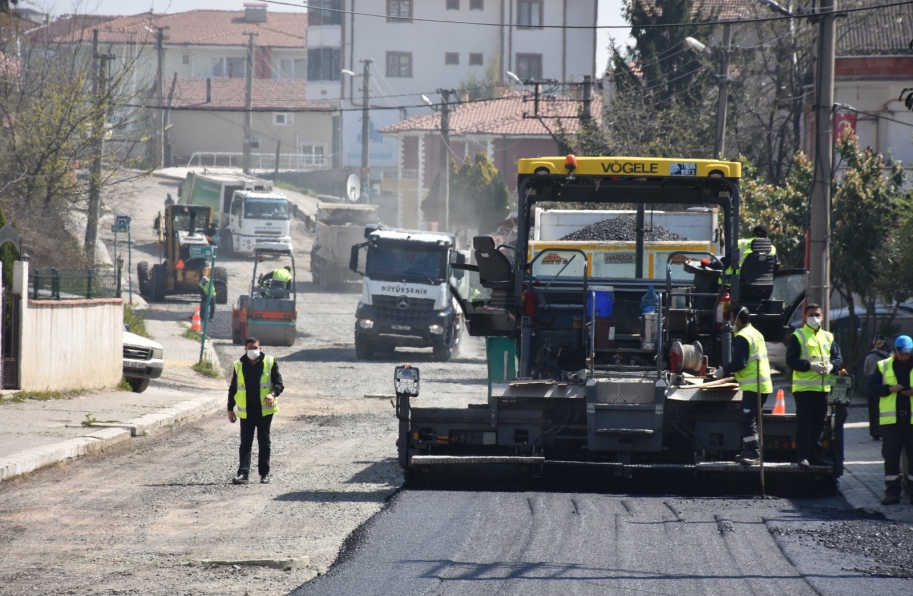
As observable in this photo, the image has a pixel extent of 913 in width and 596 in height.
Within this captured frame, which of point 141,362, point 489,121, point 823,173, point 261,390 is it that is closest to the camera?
point 261,390

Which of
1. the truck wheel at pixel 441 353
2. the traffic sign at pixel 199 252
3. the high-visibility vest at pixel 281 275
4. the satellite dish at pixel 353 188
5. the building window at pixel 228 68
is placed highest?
the building window at pixel 228 68

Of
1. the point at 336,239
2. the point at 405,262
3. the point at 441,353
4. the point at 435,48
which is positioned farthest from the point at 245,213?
the point at 435,48

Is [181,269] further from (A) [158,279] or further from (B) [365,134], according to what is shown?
(B) [365,134]

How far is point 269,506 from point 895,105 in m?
23.4

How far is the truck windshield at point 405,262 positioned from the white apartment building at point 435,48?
157ft

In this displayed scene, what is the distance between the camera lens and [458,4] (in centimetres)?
7625

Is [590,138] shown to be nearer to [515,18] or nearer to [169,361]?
[169,361]

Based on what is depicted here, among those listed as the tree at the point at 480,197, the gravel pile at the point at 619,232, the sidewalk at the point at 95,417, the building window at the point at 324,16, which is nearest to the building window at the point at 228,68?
the building window at the point at 324,16

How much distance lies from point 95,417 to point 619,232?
25.2 ft

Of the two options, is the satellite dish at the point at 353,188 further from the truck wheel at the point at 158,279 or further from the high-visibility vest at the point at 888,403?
the high-visibility vest at the point at 888,403

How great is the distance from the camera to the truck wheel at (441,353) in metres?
28.7

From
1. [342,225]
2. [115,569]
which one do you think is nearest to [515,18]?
[342,225]

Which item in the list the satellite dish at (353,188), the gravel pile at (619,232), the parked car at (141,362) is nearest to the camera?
the gravel pile at (619,232)

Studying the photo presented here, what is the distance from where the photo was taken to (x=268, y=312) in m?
28.9
